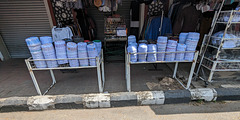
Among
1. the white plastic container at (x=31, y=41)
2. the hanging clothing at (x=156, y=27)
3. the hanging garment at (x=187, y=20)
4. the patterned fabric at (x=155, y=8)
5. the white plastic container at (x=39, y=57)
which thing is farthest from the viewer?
the patterned fabric at (x=155, y=8)

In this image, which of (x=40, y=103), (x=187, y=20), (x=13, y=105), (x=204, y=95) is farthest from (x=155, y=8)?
(x=13, y=105)

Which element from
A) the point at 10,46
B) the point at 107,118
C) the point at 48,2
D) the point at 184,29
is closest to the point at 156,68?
the point at 184,29

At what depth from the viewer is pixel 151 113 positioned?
2.27 meters

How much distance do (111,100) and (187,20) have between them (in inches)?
160

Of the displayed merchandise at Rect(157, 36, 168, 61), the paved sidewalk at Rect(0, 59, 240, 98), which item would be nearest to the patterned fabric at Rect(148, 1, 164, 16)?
the paved sidewalk at Rect(0, 59, 240, 98)

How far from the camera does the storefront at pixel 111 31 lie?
7.53 feet

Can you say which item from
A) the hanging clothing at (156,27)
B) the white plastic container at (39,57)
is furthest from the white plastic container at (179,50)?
the white plastic container at (39,57)

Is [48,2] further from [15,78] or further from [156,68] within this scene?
[156,68]

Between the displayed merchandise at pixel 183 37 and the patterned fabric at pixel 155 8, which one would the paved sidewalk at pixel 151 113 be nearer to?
the displayed merchandise at pixel 183 37

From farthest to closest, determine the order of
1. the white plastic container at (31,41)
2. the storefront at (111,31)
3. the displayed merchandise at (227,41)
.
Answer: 1. the displayed merchandise at (227,41)
2. the storefront at (111,31)
3. the white plastic container at (31,41)

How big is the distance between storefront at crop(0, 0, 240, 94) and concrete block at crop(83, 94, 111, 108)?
0.27 meters

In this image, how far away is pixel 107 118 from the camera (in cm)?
219

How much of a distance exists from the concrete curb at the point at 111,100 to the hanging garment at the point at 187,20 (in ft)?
8.71

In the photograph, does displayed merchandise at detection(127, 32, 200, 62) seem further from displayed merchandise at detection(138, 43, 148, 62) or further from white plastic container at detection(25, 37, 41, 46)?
white plastic container at detection(25, 37, 41, 46)
